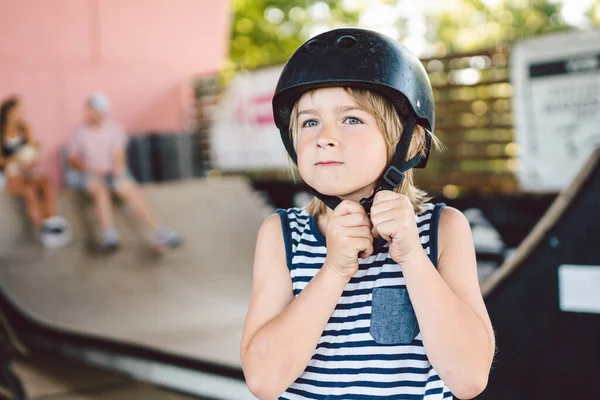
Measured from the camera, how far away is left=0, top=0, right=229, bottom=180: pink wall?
907 centimetres

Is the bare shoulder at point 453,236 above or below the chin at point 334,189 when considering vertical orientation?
below

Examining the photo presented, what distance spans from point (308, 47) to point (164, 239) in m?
4.93

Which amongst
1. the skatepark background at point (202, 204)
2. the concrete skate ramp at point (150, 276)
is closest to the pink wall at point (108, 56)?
the skatepark background at point (202, 204)

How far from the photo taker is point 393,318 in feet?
3.78

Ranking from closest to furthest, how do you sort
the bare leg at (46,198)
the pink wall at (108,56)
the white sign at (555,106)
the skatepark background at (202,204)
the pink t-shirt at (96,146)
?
1. the skatepark background at (202,204)
2. the white sign at (555,106)
3. the bare leg at (46,198)
4. the pink t-shirt at (96,146)
5. the pink wall at (108,56)

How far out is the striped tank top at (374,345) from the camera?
1.15 m

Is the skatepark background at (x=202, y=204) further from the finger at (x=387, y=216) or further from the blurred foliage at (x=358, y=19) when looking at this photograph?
the blurred foliage at (x=358, y=19)

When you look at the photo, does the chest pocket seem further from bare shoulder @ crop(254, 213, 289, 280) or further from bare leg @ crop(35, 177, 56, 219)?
bare leg @ crop(35, 177, 56, 219)

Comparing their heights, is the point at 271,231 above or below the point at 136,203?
above

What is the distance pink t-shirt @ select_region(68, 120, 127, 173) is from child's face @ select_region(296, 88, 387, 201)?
554 centimetres

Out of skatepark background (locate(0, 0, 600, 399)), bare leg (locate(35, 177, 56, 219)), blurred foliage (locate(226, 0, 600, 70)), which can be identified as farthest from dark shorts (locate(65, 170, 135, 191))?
blurred foliage (locate(226, 0, 600, 70))

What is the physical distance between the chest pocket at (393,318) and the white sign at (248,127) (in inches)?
270

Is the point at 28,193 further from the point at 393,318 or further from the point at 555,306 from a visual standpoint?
the point at 393,318

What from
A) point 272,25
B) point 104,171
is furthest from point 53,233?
point 272,25
